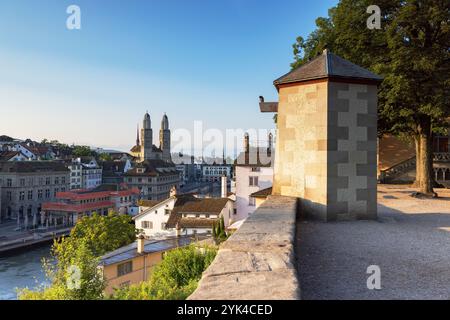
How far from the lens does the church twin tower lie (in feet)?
540

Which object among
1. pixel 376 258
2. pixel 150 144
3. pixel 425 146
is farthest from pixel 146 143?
pixel 376 258

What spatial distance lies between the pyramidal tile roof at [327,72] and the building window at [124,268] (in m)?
21.5

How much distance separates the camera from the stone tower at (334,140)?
866 centimetres

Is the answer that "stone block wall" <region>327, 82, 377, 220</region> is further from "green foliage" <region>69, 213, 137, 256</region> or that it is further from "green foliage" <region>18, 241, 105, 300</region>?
"green foliage" <region>69, 213, 137, 256</region>

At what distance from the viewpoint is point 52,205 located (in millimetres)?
70125

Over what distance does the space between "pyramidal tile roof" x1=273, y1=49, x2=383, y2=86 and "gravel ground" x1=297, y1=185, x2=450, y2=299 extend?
3533 millimetres

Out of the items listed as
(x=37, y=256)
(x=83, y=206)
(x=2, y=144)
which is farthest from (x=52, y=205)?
(x=2, y=144)

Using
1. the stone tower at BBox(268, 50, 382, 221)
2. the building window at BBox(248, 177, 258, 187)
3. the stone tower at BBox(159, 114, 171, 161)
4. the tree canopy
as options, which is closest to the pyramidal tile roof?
the stone tower at BBox(268, 50, 382, 221)

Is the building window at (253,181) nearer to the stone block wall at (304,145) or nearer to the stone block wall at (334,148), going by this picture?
the stone block wall at (304,145)

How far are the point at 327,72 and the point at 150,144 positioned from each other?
162m

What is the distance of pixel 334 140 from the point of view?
8641 millimetres

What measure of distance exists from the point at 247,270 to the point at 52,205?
246 ft

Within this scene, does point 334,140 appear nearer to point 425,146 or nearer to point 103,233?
point 425,146
